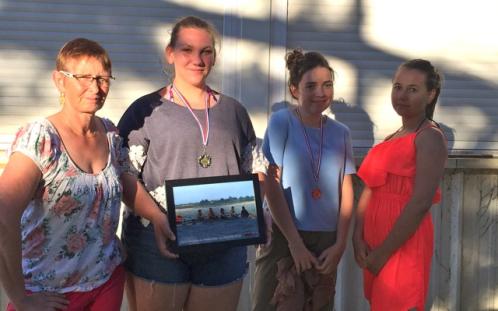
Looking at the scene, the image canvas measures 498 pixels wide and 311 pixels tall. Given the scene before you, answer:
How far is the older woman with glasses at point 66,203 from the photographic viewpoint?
80.2 inches

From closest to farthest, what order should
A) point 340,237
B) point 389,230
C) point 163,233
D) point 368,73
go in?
1. point 163,233
2. point 389,230
3. point 340,237
4. point 368,73

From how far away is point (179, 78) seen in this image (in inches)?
100

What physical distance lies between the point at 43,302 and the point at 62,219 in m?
0.30

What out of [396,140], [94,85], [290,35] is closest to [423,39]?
[290,35]

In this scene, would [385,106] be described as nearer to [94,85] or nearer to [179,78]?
[179,78]

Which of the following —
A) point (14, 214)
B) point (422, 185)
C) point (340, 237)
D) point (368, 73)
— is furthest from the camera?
point (368, 73)

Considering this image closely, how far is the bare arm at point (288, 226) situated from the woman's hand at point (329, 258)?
0.11ft

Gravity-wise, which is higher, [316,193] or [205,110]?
[205,110]

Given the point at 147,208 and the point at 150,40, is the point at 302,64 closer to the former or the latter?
the point at 147,208

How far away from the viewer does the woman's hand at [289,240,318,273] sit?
2908 millimetres

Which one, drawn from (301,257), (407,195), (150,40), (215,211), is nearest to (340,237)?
(301,257)

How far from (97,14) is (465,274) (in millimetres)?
2998

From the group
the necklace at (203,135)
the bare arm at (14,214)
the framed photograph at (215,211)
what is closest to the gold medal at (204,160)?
the necklace at (203,135)

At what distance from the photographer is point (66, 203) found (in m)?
2.13
